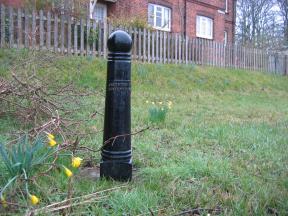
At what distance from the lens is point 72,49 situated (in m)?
11.9

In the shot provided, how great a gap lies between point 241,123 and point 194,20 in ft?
62.3

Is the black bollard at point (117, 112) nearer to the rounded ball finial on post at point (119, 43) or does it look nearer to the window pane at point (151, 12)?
the rounded ball finial on post at point (119, 43)

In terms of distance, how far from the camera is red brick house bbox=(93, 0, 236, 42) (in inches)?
789

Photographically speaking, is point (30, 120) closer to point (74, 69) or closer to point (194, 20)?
point (74, 69)

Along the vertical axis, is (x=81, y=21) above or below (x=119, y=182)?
above

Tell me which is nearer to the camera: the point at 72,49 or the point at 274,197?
the point at 274,197

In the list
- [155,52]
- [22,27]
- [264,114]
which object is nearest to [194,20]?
[155,52]

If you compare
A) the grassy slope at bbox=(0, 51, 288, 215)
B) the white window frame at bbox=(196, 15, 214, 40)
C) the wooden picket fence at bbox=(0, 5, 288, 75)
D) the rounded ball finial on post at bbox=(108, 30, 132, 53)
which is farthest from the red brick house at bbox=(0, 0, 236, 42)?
the rounded ball finial on post at bbox=(108, 30, 132, 53)

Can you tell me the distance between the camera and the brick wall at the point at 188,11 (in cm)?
2003

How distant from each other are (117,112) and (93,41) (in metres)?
9.64

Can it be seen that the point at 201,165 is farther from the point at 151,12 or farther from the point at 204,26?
the point at 204,26

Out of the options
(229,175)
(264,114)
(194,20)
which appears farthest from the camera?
(194,20)

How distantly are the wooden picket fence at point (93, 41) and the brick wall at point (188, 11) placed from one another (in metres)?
2.65

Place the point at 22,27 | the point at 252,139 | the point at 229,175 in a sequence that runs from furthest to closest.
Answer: the point at 22,27 → the point at 252,139 → the point at 229,175
